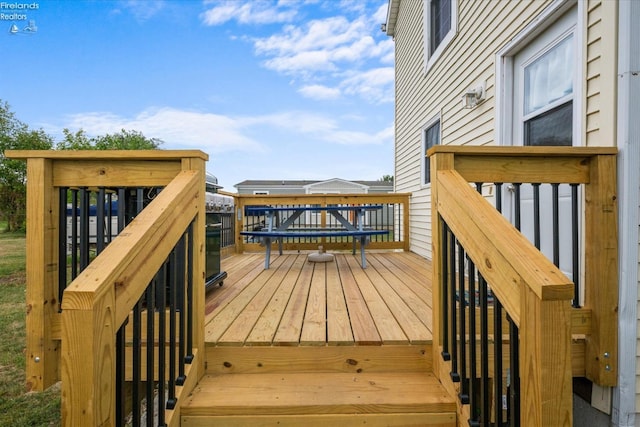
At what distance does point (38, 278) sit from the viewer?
1608mm

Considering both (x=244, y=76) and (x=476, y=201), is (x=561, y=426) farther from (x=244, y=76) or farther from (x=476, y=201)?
Result: (x=244, y=76)

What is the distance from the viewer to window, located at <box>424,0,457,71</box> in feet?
14.6

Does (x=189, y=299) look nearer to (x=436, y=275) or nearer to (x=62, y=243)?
(x=62, y=243)

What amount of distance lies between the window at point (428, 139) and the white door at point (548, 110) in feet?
6.14

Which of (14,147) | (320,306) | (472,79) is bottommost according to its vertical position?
(320,306)

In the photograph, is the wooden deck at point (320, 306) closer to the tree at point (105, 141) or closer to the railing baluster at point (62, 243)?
the railing baluster at point (62, 243)

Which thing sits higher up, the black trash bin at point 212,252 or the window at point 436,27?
the window at point 436,27

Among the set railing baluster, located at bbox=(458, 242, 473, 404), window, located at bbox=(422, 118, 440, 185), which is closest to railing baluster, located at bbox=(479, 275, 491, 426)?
railing baluster, located at bbox=(458, 242, 473, 404)

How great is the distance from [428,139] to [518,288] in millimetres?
4665

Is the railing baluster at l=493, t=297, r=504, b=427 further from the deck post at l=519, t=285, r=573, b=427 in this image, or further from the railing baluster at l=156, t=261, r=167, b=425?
the railing baluster at l=156, t=261, r=167, b=425

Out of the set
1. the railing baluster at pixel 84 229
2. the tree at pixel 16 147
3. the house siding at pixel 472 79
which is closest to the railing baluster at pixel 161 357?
the railing baluster at pixel 84 229

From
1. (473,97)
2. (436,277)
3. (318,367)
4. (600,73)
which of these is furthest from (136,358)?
(473,97)

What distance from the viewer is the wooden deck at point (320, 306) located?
5.86ft

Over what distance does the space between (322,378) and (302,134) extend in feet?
71.1
